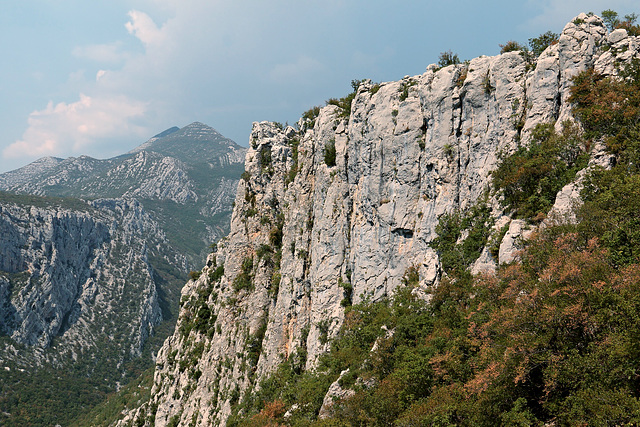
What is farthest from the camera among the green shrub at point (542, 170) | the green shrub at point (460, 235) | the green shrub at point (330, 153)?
the green shrub at point (330, 153)

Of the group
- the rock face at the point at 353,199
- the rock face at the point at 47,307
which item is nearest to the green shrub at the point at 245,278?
→ the rock face at the point at 353,199

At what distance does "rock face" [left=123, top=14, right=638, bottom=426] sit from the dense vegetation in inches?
81.9

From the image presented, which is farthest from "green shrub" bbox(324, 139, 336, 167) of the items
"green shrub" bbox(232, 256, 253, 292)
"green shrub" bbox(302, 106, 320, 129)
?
"green shrub" bbox(232, 256, 253, 292)

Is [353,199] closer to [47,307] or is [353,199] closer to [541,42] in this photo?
[541,42]

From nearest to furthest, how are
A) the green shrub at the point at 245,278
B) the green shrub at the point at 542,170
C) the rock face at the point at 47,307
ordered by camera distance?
the green shrub at the point at 542,170
the green shrub at the point at 245,278
the rock face at the point at 47,307

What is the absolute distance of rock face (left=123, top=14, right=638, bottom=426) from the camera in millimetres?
27391

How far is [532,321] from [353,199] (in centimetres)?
2470

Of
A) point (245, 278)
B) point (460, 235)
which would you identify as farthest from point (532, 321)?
point (245, 278)

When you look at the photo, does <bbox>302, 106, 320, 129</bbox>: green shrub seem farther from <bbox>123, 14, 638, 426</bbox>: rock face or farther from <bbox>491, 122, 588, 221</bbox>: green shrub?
<bbox>491, 122, 588, 221</bbox>: green shrub

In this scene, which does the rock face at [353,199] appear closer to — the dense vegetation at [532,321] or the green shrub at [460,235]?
the green shrub at [460,235]

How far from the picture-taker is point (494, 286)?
20609 millimetres

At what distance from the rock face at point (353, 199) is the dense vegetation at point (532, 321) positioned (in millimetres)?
2080

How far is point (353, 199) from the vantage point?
3916 cm

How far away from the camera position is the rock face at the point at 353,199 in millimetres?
27391
